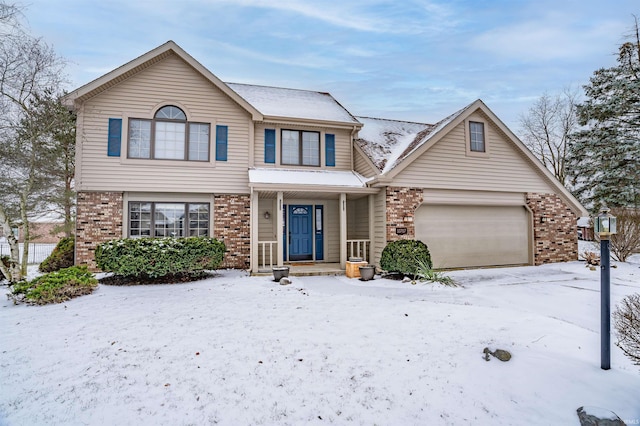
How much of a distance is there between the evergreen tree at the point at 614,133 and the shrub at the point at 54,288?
22632 mm

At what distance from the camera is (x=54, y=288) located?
21.7 ft

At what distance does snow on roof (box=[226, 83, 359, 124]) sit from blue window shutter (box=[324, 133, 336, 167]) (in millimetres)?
Answer: 668

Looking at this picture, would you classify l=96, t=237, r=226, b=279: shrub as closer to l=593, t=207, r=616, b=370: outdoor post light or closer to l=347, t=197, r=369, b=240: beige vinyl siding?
l=347, t=197, r=369, b=240: beige vinyl siding

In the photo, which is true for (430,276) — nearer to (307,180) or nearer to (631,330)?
(307,180)

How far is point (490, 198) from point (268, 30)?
11614mm

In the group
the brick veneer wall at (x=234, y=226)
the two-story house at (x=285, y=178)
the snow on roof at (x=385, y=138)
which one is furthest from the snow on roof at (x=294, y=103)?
the brick veneer wall at (x=234, y=226)

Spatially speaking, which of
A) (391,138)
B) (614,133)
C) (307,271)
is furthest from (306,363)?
(614,133)

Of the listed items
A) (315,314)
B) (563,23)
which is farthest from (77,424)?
(563,23)

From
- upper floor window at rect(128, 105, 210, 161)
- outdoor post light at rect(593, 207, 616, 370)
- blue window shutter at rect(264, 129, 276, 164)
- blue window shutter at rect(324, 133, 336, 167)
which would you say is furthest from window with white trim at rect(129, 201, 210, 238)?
outdoor post light at rect(593, 207, 616, 370)

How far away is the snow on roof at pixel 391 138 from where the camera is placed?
433 inches

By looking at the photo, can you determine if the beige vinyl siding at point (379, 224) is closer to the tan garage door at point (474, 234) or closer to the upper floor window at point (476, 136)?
the tan garage door at point (474, 234)

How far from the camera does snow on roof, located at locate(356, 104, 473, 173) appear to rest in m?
11.0

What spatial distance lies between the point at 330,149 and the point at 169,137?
18.0 ft

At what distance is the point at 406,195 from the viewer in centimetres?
1046
